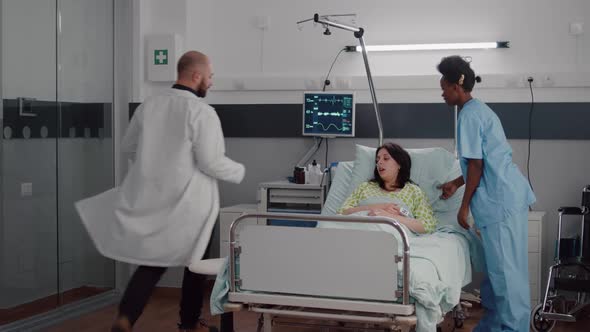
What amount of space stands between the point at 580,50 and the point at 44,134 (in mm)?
3505

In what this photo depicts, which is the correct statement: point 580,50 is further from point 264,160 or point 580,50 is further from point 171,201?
point 171,201

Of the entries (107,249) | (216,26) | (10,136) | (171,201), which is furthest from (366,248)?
(216,26)

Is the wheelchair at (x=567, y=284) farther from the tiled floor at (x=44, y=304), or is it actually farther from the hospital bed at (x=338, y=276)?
the tiled floor at (x=44, y=304)

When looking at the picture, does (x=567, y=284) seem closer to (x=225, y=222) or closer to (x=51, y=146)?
(x=225, y=222)

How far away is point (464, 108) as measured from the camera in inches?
149

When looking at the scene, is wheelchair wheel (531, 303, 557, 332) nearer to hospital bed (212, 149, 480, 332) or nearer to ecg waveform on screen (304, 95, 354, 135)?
hospital bed (212, 149, 480, 332)

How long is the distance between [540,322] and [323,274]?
1794mm

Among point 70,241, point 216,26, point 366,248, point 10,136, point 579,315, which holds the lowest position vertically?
point 579,315

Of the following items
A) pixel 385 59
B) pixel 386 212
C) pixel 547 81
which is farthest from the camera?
pixel 385 59

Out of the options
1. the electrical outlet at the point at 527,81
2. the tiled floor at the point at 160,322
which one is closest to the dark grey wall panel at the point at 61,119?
the tiled floor at the point at 160,322

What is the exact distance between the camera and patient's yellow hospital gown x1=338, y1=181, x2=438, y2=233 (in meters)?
4.07

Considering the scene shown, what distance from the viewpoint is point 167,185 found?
3.20 metres

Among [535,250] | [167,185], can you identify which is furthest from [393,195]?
[167,185]

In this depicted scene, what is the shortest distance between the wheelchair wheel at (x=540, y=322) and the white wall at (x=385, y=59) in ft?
2.70
